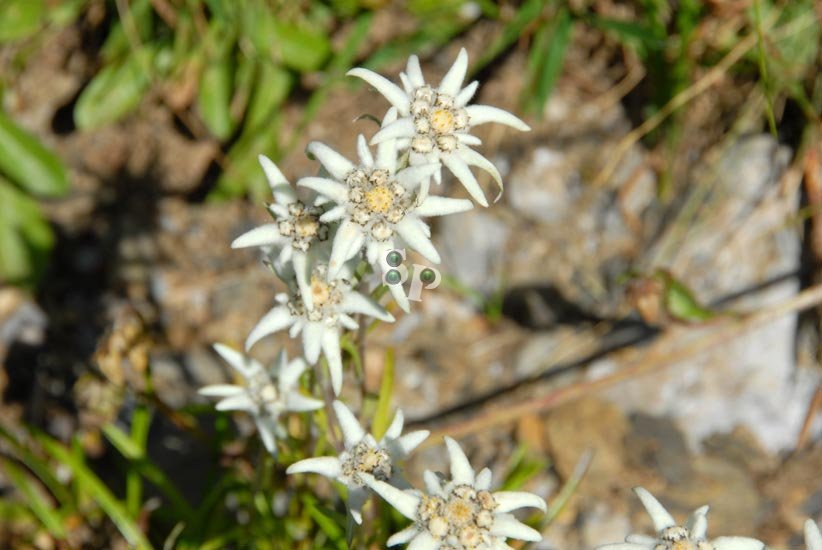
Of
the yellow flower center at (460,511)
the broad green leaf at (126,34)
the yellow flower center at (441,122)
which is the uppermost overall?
the broad green leaf at (126,34)

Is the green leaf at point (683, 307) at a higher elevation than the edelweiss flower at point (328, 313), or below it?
higher

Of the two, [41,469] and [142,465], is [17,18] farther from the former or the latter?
[142,465]

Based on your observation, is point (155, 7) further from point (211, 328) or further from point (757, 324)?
point (757, 324)

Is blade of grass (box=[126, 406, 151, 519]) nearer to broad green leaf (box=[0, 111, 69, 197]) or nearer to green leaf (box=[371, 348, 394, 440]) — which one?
green leaf (box=[371, 348, 394, 440])

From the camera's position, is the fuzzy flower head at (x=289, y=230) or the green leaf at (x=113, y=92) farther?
the green leaf at (x=113, y=92)

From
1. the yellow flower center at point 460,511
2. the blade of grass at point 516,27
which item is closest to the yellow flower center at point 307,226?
the yellow flower center at point 460,511

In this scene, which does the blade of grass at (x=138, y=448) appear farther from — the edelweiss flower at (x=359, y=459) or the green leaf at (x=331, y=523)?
the edelweiss flower at (x=359, y=459)

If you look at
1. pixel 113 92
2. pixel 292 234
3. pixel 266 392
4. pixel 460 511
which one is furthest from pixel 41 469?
pixel 460 511
